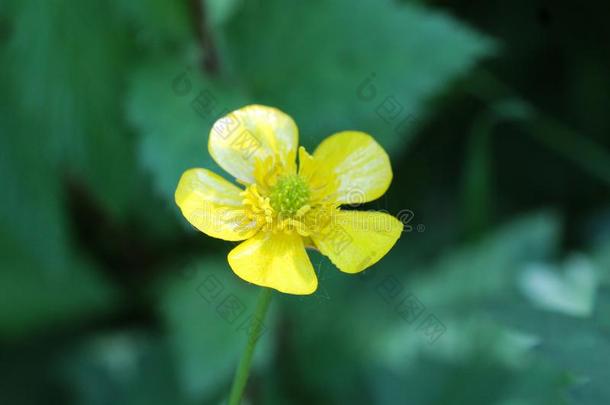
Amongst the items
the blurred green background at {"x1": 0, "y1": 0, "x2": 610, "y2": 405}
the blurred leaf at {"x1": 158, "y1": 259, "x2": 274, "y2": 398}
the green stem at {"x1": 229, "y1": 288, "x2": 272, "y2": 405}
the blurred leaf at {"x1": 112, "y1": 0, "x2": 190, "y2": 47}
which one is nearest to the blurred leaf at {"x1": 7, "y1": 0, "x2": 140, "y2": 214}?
the blurred green background at {"x1": 0, "y1": 0, "x2": 610, "y2": 405}

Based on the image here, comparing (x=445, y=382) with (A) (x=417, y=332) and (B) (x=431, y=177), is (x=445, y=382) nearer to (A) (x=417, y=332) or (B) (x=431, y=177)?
(A) (x=417, y=332)

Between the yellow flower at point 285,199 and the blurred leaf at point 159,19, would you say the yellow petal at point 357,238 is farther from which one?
the blurred leaf at point 159,19

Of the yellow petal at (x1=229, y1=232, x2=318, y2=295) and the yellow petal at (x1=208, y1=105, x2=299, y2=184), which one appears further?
the yellow petal at (x1=208, y1=105, x2=299, y2=184)

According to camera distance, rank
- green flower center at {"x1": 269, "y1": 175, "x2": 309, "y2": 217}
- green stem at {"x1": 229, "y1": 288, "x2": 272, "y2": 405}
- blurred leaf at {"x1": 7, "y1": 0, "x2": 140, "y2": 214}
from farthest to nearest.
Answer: blurred leaf at {"x1": 7, "y1": 0, "x2": 140, "y2": 214} → green flower center at {"x1": 269, "y1": 175, "x2": 309, "y2": 217} → green stem at {"x1": 229, "y1": 288, "x2": 272, "y2": 405}

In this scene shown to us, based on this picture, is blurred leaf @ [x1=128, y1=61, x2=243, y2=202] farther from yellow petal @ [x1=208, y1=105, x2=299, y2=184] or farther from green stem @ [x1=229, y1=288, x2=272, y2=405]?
green stem @ [x1=229, y1=288, x2=272, y2=405]

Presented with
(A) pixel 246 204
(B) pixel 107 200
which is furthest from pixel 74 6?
(A) pixel 246 204

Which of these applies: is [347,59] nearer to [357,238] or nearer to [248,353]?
[357,238]

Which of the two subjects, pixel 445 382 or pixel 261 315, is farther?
pixel 445 382
